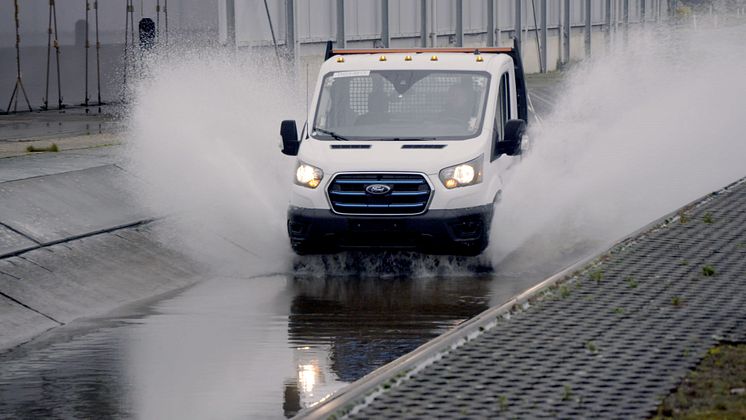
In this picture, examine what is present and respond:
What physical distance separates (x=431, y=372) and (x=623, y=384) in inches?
43.5

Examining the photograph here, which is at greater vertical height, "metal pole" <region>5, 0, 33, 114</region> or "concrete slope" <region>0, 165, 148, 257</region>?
"metal pole" <region>5, 0, 33, 114</region>

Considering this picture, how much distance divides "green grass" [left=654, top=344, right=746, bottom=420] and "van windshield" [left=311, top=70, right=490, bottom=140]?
24.3ft

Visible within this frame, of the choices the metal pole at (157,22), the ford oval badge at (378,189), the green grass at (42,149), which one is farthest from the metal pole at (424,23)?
the ford oval badge at (378,189)

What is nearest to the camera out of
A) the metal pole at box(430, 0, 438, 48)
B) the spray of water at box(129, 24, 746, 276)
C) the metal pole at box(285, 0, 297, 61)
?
the spray of water at box(129, 24, 746, 276)

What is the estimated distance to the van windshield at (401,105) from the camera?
1642cm

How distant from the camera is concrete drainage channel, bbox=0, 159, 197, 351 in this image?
533 inches

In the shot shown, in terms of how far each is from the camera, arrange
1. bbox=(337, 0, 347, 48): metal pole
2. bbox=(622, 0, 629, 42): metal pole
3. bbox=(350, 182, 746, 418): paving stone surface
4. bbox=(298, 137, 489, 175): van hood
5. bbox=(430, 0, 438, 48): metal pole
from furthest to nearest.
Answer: bbox=(622, 0, 629, 42): metal pole, bbox=(430, 0, 438, 48): metal pole, bbox=(337, 0, 347, 48): metal pole, bbox=(298, 137, 489, 175): van hood, bbox=(350, 182, 746, 418): paving stone surface

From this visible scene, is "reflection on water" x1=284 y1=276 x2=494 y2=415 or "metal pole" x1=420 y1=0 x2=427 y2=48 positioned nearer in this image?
"reflection on water" x1=284 y1=276 x2=494 y2=415

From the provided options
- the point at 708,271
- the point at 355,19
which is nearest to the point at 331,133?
the point at 708,271

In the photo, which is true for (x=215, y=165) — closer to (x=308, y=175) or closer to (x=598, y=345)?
(x=308, y=175)

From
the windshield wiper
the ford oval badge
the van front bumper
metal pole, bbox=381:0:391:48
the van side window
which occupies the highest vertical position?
metal pole, bbox=381:0:391:48

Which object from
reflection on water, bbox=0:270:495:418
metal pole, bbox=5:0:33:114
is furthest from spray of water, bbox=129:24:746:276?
metal pole, bbox=5:0:33:114

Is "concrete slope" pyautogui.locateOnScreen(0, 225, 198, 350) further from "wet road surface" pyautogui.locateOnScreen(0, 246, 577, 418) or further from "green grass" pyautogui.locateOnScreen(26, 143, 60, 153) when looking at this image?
"green grass" pyautogui.locateOnScreen(26, 143, 60, 153)

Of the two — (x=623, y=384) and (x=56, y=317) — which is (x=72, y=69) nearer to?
(x=56, y=317)
